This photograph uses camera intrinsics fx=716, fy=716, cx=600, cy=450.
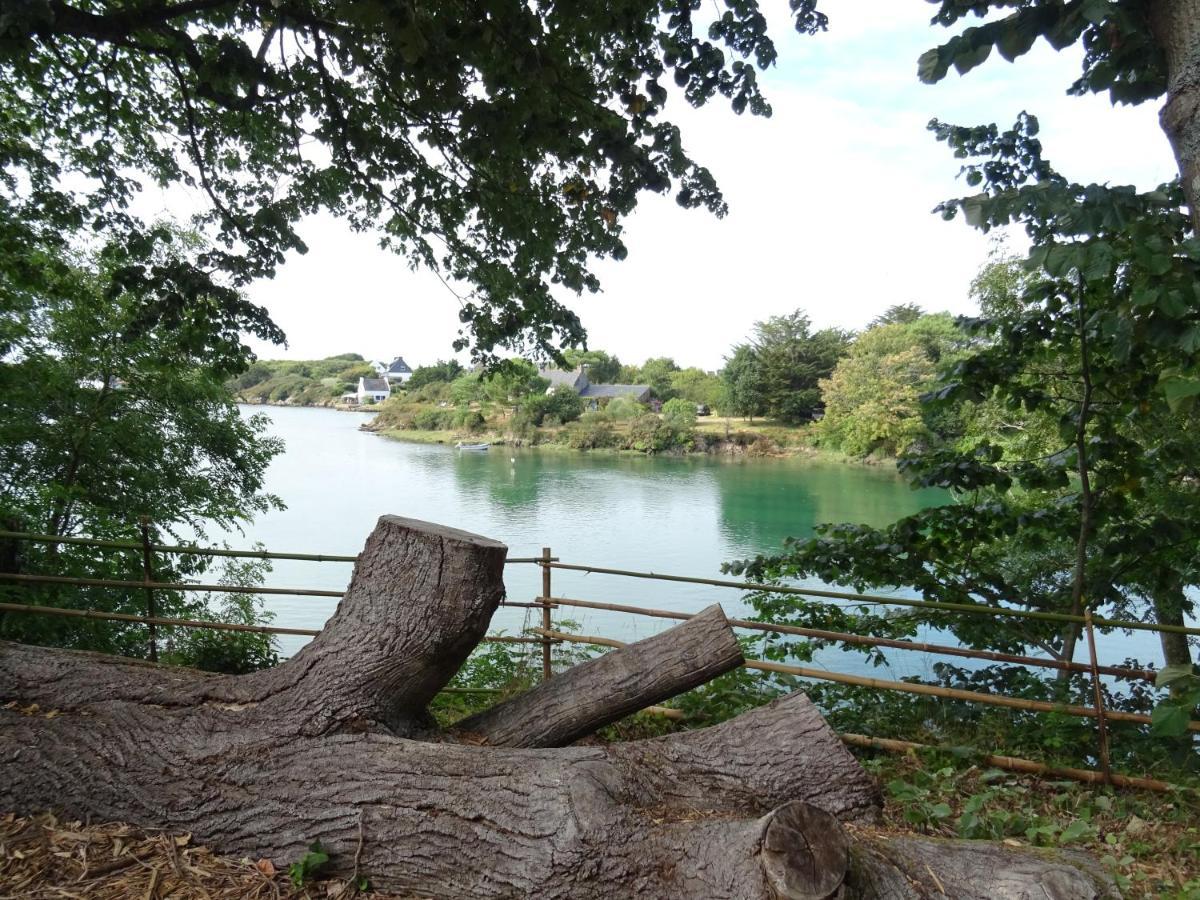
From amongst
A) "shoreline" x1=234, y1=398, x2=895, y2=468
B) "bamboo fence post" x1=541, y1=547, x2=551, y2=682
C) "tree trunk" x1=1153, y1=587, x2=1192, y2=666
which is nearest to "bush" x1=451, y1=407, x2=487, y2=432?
"shoreline" x1=234, y1=398, x2=895, y2=468

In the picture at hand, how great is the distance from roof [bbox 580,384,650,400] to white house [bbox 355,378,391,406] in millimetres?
9327

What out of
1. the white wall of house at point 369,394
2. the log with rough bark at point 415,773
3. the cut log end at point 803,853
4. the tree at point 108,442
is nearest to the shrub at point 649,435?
the white wall of house at point 369,394

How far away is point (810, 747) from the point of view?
1.88 metres

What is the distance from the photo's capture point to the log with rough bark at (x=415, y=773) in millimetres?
1514

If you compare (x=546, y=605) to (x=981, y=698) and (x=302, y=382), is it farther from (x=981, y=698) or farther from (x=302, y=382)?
(x=302, y=382)

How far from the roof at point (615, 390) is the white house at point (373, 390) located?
933cm

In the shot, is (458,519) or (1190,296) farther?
(458,519)

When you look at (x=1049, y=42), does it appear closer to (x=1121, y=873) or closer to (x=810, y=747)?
(x=810, y=747)

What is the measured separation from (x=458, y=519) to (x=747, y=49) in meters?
11.4

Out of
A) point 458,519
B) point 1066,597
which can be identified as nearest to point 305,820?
point 1066,597

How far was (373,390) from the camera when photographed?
3294cm

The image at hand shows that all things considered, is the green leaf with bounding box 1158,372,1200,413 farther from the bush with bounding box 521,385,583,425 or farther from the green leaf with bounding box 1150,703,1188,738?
the bush with bounding box 521,385,583,425

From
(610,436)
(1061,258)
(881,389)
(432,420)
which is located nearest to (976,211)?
(1061,258)

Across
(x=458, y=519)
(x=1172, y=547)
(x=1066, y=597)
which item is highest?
(x=1172, y=547)
